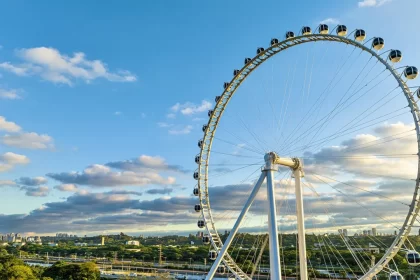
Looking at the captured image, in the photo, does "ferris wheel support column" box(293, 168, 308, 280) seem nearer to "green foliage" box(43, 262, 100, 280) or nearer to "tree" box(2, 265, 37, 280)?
"tree" box(2, 265, 37, 280)

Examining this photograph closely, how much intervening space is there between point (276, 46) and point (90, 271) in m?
38.6

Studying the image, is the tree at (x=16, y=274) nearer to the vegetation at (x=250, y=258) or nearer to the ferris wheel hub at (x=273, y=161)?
the vegetation at (x=250, y=258)

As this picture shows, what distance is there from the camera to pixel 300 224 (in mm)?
20672

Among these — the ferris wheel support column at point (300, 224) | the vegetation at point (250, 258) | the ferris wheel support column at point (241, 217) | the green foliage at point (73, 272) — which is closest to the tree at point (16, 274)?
the vegetation at point (250, 258)

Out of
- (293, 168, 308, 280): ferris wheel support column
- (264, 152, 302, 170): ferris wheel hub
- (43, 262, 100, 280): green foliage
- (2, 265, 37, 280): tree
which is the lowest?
(43, 262, 100, 280): green foliage

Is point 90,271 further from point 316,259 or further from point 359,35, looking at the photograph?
point 359,35

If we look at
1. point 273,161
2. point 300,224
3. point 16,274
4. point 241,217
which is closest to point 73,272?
point 16,274

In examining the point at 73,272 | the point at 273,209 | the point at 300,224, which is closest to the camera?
the point at 273,209

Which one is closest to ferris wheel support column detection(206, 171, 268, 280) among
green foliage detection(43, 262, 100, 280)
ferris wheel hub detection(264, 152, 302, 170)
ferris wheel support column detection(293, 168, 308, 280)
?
ferris wheel hub detection(264, 152, 302, 170)

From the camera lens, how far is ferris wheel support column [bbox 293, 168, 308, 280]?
20.2 meters

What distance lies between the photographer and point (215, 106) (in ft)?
88.3

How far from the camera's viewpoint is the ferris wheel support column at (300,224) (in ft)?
66.4

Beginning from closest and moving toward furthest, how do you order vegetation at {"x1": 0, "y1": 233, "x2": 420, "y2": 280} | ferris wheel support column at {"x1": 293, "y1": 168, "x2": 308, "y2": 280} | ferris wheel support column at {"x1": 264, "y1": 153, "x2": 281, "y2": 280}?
ferris wheel support column at {"x1": 264, "y1": 153, "x2": 281, "y2": 280} < ferris wheel support column at {"x1": 293, "y1": 168, "x2": 308, "y2": 280} < vegetation at {"x1": 0, "y1": 233, "x2": 420, "y2": 280}

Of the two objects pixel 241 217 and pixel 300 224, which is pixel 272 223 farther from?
pixel 300 224
